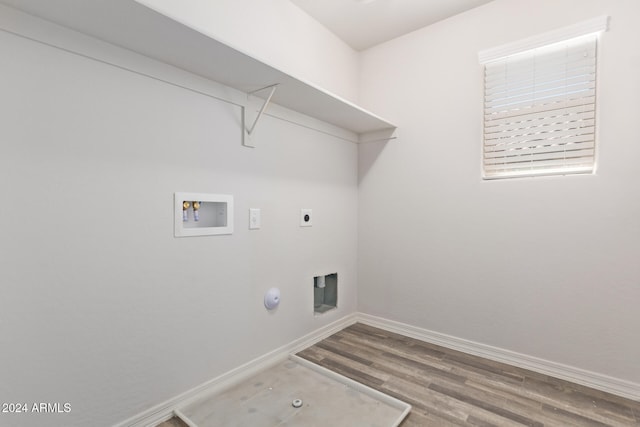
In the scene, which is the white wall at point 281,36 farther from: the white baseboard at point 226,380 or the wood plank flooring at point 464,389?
the wood plank flooring at point 464,389

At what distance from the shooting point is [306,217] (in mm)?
2266

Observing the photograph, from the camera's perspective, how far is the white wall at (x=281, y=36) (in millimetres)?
1629

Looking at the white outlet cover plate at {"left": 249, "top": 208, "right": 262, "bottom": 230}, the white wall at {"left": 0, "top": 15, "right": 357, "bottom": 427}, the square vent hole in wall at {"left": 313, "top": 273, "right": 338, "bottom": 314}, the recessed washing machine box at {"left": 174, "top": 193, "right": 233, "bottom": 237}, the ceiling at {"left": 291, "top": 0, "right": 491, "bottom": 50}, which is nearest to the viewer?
the white wall at {"left": 0, "top": 15, "right": 357, "bottom": 427}

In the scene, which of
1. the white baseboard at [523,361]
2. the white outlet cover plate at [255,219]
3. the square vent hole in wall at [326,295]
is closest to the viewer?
the white baseboard at [523,361]

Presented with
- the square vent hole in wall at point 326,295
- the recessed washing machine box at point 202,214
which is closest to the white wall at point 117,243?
the recessed washing machine box at point 202,214

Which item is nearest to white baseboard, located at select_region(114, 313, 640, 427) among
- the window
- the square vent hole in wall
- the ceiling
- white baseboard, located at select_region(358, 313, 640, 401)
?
white baseboard, located at select_region(358, 313, 640, 401)

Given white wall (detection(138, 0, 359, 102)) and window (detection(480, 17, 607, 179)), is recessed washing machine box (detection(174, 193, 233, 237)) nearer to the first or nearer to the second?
white wall (detection(138, 0, 359, 102))

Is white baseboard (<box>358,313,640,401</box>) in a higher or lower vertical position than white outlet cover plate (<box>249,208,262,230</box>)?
lower

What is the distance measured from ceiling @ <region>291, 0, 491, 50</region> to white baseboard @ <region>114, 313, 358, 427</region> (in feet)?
7.84

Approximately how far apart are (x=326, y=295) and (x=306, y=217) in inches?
32.9

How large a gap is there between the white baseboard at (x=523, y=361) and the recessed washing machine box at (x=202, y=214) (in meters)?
1.64

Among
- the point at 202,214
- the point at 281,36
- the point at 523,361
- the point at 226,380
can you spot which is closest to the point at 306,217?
the point at 202,214

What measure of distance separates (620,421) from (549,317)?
0.55 m

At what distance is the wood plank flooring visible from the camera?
1.49m
